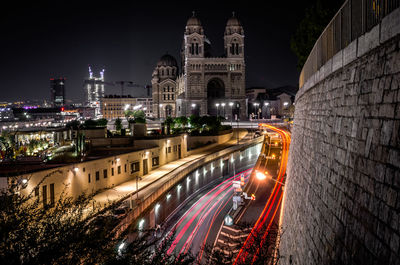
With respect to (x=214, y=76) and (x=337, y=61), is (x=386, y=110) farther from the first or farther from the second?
(x=214, y=76)

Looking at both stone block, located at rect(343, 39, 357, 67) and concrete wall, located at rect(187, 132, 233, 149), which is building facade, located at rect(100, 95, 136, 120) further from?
stone block, located at rect(343, 39, 357, 67)

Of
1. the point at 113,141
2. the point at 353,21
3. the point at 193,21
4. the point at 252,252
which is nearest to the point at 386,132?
the point at 353,21

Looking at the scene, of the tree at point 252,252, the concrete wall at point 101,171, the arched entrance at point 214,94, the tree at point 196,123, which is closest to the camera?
the tree at point 252,252

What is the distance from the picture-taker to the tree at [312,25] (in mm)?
24312

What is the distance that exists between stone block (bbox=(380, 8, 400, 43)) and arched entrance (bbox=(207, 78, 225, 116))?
8654cm

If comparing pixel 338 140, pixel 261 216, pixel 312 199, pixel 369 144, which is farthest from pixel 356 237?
pixel 261 216

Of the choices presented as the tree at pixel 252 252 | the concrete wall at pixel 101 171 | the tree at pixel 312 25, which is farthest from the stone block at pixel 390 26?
the tree at pixel 312 25

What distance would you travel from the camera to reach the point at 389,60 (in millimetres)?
5258

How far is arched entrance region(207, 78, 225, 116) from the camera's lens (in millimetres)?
93125

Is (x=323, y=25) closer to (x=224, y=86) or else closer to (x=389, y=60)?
(x=389, y=60)

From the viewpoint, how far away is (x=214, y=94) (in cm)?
9481

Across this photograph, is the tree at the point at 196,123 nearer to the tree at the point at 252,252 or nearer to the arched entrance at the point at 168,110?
the tree at the point at 252,252

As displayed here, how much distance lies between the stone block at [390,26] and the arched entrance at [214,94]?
8654cm

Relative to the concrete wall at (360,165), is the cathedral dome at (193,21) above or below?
above
